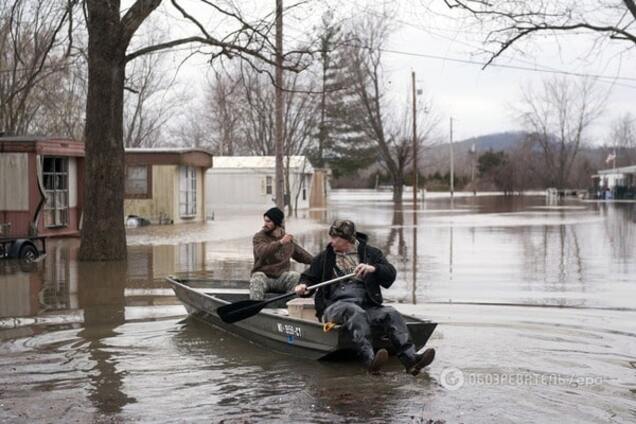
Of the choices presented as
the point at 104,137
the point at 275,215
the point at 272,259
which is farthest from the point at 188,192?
the point at 275,215

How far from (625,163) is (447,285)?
9962 centimetres

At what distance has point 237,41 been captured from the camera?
61.0 feet

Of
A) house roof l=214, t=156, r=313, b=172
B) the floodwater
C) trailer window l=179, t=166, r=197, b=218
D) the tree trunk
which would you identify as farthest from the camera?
the tree trunk

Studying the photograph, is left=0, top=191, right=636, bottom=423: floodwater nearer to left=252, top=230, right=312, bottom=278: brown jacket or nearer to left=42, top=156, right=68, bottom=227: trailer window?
left=252, top=230, right=312, bottom=278: brown jacket

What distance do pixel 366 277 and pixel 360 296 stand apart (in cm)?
22

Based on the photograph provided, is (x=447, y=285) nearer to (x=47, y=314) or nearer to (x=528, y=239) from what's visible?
(x=47, y=314)

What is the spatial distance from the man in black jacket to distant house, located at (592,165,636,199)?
65.3 m

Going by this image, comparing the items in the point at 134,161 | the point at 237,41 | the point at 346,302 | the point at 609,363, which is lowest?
the point at 609,363

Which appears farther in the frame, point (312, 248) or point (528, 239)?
point (528, 239)

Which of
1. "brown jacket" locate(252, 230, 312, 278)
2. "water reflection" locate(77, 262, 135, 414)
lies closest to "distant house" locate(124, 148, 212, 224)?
"water reflection" locate(77, 262, 135, 414)

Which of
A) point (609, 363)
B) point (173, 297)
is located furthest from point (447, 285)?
point (609, 363)

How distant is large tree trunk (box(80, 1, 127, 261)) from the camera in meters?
18.1

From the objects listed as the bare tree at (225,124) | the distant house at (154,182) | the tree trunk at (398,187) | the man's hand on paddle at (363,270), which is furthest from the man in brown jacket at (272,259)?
the tree trunk at (398,187)

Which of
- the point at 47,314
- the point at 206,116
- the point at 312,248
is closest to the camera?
the point at 47,314
